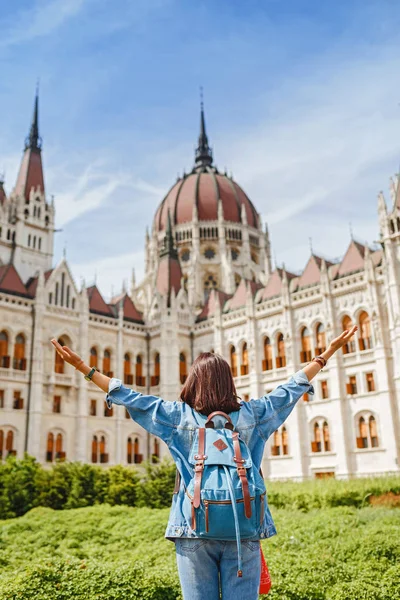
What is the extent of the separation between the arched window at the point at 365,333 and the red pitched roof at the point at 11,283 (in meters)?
21.4

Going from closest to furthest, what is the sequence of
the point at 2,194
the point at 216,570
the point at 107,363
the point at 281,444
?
the point at 216,570
the point at 281,444
the point at 107,363
the point at 2,194

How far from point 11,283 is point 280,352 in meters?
18.1

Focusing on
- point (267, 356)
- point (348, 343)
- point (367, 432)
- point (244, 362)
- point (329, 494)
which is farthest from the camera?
point (244, 362)

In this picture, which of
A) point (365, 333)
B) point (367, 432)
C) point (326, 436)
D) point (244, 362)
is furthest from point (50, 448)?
point (365, 333)

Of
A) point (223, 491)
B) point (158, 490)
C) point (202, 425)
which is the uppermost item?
point (202, 425)

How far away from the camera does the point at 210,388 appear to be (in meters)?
3.73

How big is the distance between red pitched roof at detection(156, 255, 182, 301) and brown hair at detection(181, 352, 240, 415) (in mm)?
39979

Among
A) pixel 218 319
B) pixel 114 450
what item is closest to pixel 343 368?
pixel 218 319

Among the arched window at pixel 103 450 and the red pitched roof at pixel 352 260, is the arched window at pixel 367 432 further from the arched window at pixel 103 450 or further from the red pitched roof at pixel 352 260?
the arched window at pixel 103 450

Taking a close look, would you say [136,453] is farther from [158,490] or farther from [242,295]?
[158,490]

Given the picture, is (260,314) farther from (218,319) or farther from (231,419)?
(231,419)

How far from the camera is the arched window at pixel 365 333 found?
32.8 metres

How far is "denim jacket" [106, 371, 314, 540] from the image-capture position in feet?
12.1

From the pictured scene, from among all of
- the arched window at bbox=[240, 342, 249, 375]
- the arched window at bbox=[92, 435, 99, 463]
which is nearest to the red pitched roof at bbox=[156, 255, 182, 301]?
the arched window at bbox=[240, 342, 249, 375]
